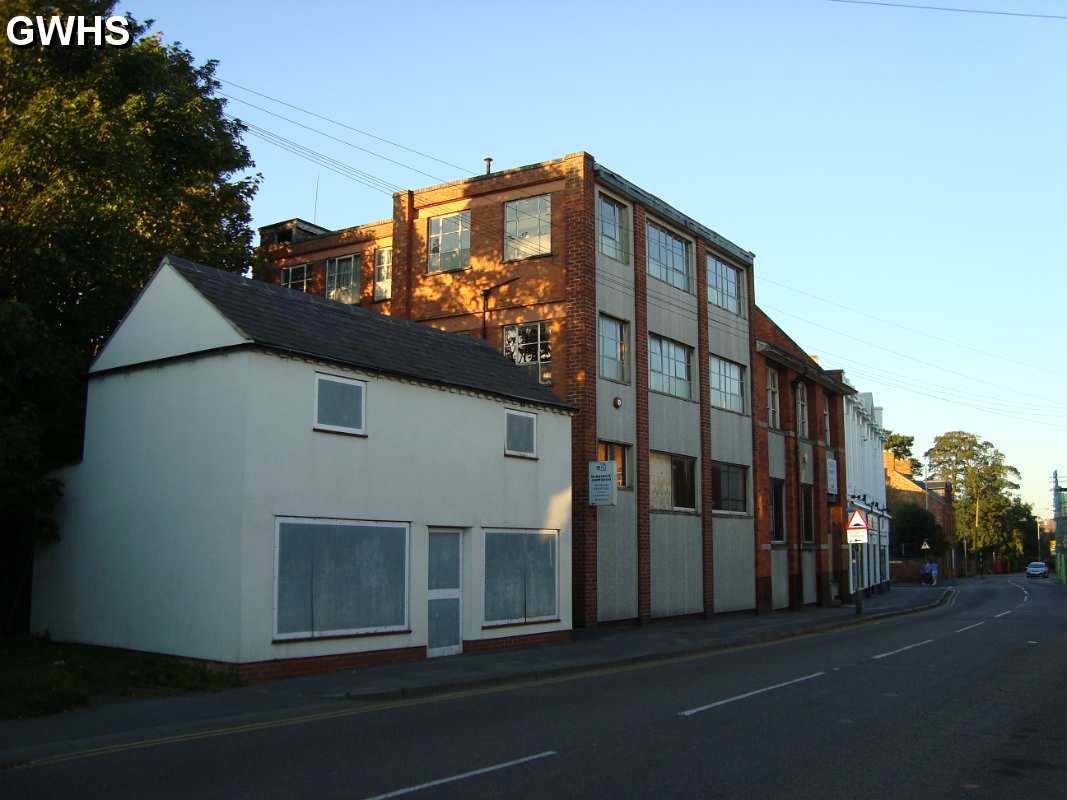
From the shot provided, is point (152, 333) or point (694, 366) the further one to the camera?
point (694, 366)

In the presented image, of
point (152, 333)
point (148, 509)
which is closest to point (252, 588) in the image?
point (148, 509)

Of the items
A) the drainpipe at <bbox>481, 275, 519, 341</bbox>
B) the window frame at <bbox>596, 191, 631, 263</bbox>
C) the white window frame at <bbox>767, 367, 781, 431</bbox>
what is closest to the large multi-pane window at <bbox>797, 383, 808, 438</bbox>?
the white window frame at <bbox>767, 367, 781, 431</bbox>

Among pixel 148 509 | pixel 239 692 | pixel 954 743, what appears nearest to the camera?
pixel 954 743

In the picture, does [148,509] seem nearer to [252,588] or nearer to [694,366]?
[252,588]

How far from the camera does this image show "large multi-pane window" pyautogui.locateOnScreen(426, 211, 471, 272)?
26.8 meters

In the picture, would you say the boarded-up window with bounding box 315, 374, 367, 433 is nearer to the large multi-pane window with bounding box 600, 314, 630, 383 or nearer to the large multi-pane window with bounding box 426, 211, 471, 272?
the large multi-pane window with bounding box 600, 314, 630, 383

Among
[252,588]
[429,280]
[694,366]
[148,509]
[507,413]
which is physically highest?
[429,280]

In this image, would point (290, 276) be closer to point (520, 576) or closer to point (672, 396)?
point (672, 396)

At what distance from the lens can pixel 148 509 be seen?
15422 mm

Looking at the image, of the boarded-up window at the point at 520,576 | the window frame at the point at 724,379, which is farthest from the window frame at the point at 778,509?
the boarded-up window at the point at 520,576

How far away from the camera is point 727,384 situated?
1233 inches

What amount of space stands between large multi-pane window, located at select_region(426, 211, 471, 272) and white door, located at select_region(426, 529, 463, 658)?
36.4 feet

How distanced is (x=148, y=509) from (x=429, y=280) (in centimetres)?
1341

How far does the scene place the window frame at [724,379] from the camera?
30.1m
